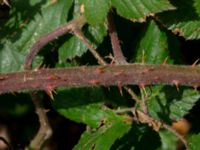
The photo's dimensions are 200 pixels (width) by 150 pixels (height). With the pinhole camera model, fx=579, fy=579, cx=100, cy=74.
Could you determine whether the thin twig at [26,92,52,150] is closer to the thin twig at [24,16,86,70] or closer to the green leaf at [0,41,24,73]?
the green leaf at [0,41,24,73]

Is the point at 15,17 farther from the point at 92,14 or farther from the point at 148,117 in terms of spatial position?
the point at 148,117

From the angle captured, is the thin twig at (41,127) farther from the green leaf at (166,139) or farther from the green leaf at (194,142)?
the green leaf at (194,142)

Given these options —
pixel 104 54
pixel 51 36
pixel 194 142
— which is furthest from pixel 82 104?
pixel 194 142

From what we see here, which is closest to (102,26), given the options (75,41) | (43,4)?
(75,41)

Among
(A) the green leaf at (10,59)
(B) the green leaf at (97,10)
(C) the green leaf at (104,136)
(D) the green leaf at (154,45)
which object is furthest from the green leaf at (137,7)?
(A) the green leaf at (10,59)

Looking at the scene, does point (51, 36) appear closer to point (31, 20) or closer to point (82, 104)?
point (31, 20)

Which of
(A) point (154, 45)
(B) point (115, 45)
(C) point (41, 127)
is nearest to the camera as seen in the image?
(B) point (115, 45)
